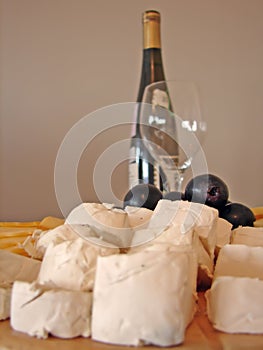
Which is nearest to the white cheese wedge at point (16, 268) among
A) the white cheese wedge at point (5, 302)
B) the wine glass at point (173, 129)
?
the white cheese wedge at point (5, 302)

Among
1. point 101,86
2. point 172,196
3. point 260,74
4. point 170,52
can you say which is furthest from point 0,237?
point 260,74

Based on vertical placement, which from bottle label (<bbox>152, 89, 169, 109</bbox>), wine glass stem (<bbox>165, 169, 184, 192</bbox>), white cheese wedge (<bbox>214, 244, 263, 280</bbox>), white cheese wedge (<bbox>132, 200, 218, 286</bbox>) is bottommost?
white cheese wedge (<bbox>214, 244, 263, 280</bbox>)

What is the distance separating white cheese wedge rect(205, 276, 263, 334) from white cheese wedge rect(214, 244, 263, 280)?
0.06 metres

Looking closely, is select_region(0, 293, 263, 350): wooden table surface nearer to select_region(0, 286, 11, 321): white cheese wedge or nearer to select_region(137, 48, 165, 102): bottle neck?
select_region(0, 286, 11, 321): white cheese wedge

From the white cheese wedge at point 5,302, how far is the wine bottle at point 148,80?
24.8 inches

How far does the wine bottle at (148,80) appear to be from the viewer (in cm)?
99

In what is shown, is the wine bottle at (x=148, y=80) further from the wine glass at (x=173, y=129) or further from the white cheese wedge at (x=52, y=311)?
the white cheese wedge at (x=52, y=311)

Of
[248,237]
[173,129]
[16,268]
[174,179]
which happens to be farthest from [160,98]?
[16,268]

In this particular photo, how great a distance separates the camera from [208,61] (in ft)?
4.84

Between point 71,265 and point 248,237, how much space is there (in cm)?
25

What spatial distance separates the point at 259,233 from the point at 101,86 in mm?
987

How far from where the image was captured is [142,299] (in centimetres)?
31

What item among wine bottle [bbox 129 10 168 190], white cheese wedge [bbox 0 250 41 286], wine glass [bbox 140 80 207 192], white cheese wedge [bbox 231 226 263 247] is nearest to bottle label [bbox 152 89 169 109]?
wine glass [bbox 140 80 207 192]

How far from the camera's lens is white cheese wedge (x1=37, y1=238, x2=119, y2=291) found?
0.36 m
